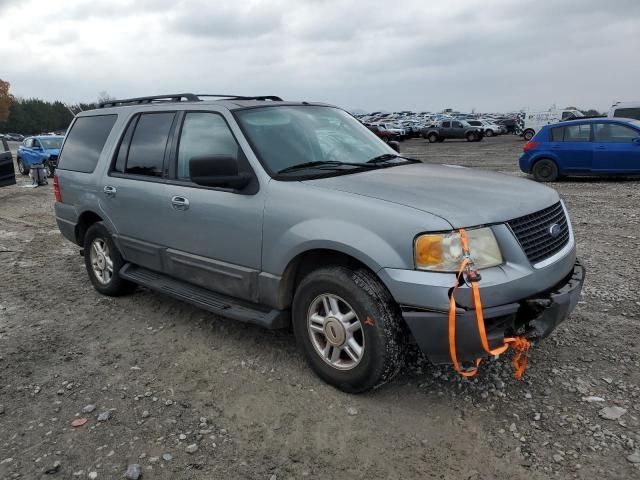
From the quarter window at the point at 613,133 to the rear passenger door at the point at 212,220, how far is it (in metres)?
10.8

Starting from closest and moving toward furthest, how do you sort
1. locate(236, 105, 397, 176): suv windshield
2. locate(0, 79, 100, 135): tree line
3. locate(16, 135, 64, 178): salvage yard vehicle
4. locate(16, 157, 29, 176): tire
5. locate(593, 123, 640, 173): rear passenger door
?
locate(236, 105, 397, 176): suv windshield < locate(593, 123, 640, 173): rear passenger door < locate(16, 135, 64, 178): salvage yard vehicle < locate(16, 157, 29, 176): tire < locate(0, 79, 100, 135): tree line

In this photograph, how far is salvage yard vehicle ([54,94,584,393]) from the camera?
279 centimetres

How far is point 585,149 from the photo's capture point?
12.0 m

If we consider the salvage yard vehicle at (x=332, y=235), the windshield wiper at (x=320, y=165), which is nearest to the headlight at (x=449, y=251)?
the salvage yard vehicle at (x=332, y=235)

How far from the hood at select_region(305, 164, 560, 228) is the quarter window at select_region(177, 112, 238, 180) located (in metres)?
0.82

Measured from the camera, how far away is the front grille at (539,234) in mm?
2969

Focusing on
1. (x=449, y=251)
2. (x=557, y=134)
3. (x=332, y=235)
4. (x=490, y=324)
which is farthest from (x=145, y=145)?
(x=557, y=134)

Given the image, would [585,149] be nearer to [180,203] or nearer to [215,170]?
[180,203]

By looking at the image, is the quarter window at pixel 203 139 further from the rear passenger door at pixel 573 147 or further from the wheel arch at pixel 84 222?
the rear passenger door at pixel 573 147

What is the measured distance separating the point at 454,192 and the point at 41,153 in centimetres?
1921

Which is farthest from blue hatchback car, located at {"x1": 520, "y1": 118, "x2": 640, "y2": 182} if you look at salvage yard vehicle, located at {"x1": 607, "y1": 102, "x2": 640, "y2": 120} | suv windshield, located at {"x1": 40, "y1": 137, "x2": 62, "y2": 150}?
suv windshield, located at {"x1": 40, "y1": 137, "x2": 62, "y2": 150}

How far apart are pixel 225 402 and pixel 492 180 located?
7.54ft

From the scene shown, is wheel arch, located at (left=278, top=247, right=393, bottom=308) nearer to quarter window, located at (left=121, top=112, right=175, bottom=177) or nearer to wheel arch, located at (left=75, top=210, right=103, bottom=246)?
quarter window, located at (left=121, top=112, right=175, bottom=177)

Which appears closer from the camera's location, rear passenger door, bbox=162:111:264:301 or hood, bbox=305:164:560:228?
hood, bbox=305:164:560:228
